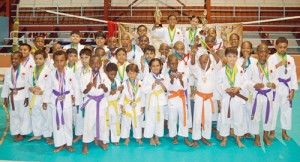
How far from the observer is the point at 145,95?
14.7 ft

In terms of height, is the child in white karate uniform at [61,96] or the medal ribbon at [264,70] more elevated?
the medal ribbon at [264,70]

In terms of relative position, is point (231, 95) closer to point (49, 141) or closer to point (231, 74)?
point (231, 74)

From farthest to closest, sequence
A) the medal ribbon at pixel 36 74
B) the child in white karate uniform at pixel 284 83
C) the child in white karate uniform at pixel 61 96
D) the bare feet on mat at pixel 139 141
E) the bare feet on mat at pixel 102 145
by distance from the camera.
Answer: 1. the child in white karate uniform at pixel 284 83
2. the bare feet on mat at pixel 139 141
3. the medal ribbon at pixel 36 74
4. the bare feet on mat at pixel 102 145
5. the child in white karate uniform at pixel 61 96

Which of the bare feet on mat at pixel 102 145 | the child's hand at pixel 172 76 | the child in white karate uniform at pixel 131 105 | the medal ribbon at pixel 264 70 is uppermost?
the medal ribbon at pixel 264 70

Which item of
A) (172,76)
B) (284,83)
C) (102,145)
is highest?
(172,76)

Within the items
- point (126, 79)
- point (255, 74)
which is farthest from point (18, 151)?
point (255, 74)

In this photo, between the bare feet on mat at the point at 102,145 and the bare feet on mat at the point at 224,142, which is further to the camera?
the bare feet on mat at the point at 224,142

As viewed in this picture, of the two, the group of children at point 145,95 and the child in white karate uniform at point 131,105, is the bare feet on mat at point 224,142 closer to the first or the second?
the group of children at point 145,95

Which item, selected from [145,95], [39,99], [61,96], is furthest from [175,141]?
[39,99]

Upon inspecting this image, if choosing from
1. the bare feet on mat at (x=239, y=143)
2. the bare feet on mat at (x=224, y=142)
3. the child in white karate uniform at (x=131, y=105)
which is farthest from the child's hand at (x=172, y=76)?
the bare feet on mat at (x=239, y=143)

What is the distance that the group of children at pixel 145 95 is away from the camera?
4.12 metres

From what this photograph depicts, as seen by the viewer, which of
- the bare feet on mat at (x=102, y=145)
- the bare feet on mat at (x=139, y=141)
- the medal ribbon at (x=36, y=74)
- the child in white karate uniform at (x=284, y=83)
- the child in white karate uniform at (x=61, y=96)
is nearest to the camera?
the child in white karate uniform at (x=61, y=96)

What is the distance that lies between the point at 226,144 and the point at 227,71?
1019 millimetres

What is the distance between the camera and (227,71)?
430cm
